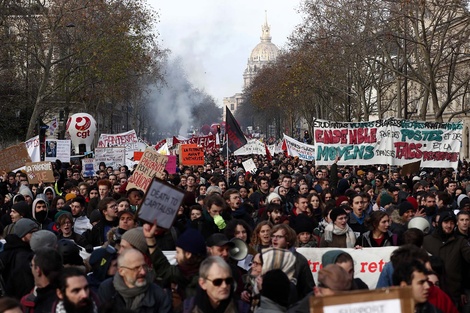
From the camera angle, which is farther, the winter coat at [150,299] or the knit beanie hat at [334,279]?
the winter coat at [150,299]

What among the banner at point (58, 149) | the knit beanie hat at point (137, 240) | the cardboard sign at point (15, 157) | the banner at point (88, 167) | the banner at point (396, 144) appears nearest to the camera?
the knit beanie hat at point (137, 240)

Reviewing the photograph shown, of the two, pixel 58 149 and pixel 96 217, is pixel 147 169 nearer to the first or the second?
pixel 96 217

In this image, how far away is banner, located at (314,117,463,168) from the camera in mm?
20734

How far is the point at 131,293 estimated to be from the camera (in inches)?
246

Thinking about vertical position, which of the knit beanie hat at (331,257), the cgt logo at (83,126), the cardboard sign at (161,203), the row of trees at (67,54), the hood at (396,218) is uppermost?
the row of trees at (67,54)

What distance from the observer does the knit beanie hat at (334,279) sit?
5715mm

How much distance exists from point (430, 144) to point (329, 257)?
1440cm

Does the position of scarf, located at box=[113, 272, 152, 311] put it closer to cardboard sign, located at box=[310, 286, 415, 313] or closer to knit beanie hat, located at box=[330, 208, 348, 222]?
cardboard sign, located at box=[310, 286, 415, 313]

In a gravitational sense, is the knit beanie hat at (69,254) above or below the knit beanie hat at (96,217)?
below

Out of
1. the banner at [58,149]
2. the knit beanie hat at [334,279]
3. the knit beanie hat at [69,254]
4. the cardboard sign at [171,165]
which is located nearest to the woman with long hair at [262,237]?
the knit beanie hat at [69,254]

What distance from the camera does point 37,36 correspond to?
36.9m

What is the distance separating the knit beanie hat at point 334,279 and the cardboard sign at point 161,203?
2.14 metres

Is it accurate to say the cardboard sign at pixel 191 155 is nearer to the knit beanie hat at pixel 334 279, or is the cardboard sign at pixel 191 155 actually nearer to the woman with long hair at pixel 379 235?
the woman with long hair at pixel 379 235

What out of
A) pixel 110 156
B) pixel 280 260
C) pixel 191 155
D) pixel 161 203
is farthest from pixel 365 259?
pixel 110 156
